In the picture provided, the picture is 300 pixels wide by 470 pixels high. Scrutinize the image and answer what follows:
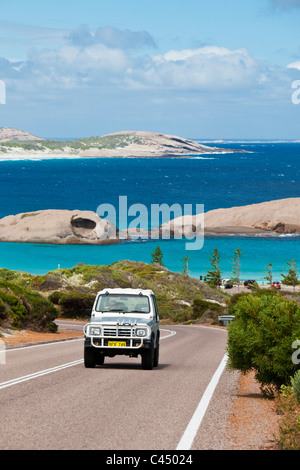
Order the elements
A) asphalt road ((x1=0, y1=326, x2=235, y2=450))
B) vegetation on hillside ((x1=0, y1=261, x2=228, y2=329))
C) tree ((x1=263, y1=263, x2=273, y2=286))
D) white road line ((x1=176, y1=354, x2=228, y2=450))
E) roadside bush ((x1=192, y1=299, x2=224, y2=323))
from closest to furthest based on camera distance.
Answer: white road line ((x1=176, y1=354, x2=228, y2=450)), asphalt road ((x1=0, y1=326, x2=235, y2=450)), vegetation on hillside ((x1=0, y1=261, x2=228, y2=329)), roadside bush ((x1=192, y1=299, x2=224, y2=323)), tree ((x1=263, y1=263, x2=273, y2=286))

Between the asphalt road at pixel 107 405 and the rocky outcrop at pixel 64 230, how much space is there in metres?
110

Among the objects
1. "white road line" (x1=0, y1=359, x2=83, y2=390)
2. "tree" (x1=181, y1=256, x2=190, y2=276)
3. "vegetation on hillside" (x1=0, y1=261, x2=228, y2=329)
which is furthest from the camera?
"tree" (x1=181, y1=256, x2=190, y2=276)

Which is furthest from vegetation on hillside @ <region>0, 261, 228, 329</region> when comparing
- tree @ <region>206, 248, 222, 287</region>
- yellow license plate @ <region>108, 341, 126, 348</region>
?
yellow license plate @ <region>108, 341, 126, 348</region>

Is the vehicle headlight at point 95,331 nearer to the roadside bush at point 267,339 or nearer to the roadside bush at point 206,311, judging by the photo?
the roadside bush at point 267,339

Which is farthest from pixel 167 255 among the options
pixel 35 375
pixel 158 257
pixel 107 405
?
pixel 107 405

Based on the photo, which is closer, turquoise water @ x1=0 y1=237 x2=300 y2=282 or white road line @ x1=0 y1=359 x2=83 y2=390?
white road line @ x1=0 y1=359 x2=83 y2=390

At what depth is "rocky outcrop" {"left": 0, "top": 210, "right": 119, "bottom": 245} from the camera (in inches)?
5069

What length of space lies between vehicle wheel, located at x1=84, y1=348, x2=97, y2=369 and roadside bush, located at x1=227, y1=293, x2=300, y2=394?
435cm

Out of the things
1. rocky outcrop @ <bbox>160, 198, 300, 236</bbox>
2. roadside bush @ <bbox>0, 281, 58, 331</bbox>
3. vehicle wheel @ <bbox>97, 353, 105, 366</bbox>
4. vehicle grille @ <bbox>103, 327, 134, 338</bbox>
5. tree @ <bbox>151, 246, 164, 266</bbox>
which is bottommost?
tree @ <bbox>151, 246, 164, 266</bbox>

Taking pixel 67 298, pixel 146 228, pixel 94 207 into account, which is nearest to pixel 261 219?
pixel 146 228

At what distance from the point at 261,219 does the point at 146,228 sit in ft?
83.6

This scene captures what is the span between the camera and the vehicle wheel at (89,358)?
17062 mm

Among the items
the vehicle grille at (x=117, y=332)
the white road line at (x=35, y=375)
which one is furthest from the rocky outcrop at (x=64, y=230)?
the vehicle grille at (x=117, y=332)

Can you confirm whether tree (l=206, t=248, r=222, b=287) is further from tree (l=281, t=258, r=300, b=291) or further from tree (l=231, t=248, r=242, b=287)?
tree (l=281, t=258, r=300, b=291)
